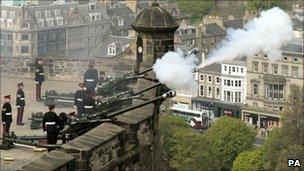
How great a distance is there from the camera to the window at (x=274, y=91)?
8818 centimetres

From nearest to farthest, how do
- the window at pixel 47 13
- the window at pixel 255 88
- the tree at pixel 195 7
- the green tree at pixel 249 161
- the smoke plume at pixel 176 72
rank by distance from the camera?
the smoke plume at pixel 176 72, the green tree at pixel 249 161, the window at pixel 255 88, the window at pixel 47 13, the tree at pixel 195 7

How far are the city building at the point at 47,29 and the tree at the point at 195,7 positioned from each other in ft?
79.7

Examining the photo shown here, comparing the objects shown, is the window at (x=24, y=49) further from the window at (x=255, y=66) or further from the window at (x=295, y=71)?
the window at (x=295, y=71)

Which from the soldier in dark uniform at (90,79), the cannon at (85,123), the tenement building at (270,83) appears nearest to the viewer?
the cannon at (85,123)

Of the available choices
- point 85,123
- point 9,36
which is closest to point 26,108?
point 85,123

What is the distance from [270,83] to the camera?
88625mm

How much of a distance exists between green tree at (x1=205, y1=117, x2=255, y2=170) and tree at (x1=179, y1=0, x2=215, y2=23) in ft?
183

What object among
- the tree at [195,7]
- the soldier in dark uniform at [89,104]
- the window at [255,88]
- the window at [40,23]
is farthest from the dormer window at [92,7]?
the soldier in dark uniform at [89,104]

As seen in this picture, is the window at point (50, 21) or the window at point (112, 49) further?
the window at point (50, 21)

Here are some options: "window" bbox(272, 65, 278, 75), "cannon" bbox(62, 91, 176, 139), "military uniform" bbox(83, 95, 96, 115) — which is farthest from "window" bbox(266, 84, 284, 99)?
"cannon" bbox(62, 91, 176, 139)

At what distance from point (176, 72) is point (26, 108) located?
795 centimetres

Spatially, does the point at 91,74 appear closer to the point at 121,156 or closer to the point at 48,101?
the point at 48,101

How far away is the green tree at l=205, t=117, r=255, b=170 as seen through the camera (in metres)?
63.6

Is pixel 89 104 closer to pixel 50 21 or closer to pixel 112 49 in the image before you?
pixel 112 49
